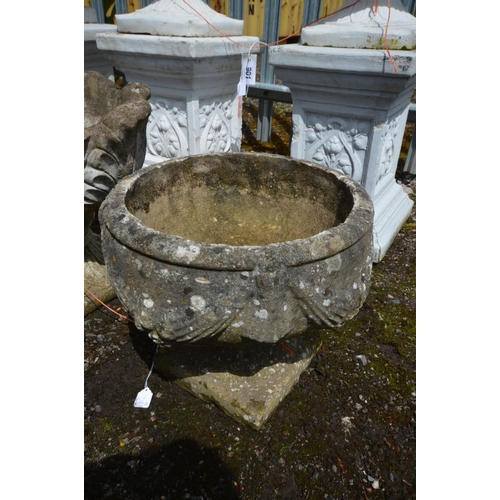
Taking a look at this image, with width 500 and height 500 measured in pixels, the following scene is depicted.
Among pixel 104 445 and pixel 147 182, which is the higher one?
pixel 147 182

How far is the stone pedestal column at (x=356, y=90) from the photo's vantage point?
1914mm

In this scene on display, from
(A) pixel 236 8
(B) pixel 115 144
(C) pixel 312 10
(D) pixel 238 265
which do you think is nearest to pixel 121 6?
(A) pixel 236 8

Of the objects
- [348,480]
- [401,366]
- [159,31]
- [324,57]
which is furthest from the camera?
[159,31]

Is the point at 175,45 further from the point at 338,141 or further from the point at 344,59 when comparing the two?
the point at 338,141

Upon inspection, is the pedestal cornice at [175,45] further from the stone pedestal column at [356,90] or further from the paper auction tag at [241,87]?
the stone pedestal column at [356,90]

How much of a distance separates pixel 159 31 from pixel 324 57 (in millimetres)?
1028

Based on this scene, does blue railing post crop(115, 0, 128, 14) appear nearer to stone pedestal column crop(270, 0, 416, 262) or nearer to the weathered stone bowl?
stone pedestal column crop(270, 0, 416, 262)

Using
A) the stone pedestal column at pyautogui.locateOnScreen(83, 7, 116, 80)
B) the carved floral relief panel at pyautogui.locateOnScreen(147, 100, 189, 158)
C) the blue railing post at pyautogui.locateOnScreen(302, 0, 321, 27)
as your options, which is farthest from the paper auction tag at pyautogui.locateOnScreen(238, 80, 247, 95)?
the blue railing post at pyautogui.locateOnScreen(302, 0, 321, 27)

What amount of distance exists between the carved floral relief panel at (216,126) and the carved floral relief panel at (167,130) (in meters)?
0.13

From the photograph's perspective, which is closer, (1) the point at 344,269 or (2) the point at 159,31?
(1) the point at 344,269

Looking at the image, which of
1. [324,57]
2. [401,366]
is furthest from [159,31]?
[401,366]

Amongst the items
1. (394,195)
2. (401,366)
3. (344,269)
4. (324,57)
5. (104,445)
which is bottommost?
(104,445)

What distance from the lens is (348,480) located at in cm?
125

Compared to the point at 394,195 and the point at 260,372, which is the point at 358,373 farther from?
the point at 394,195
